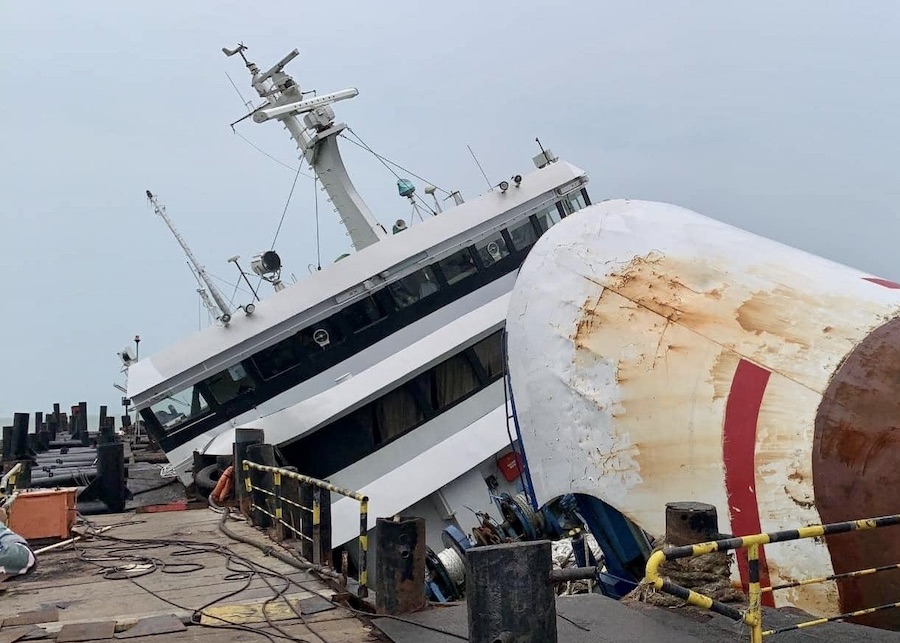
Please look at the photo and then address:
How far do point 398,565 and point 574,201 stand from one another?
11.0 metres

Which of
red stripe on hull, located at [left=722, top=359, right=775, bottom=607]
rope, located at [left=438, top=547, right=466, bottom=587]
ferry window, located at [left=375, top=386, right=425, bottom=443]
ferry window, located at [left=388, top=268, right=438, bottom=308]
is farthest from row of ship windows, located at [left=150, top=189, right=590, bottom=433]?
red stripe on hull, located at [left=722, top=359, right=775, bottom=607]

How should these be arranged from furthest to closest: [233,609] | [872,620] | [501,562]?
[233,609] < [872,620] < [501,562]

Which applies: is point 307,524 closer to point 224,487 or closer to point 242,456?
point 242,456

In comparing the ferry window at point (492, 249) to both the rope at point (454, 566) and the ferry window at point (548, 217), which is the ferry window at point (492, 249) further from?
the rope at point (454, 566)

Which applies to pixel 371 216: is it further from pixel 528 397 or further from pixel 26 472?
pixel 528 397

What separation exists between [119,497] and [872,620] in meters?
11.6

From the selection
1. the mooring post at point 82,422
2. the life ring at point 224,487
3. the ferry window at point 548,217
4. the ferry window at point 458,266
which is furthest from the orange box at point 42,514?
the mooring post at point 82,422

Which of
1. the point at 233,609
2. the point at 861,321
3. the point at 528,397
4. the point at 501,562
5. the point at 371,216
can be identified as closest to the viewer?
the point at 501,562

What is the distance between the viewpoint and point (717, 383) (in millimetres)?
5945

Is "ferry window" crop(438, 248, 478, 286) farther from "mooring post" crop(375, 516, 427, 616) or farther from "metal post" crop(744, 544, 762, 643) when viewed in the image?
"metal post" crop(744, 544, 762, 643)

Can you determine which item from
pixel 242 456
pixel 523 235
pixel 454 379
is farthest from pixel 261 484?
pixel 523 235

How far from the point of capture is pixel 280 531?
9297 millimetres

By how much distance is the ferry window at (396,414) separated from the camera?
13727 millimetres

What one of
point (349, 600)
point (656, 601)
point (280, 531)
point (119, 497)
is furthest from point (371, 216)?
point (656, 601)
